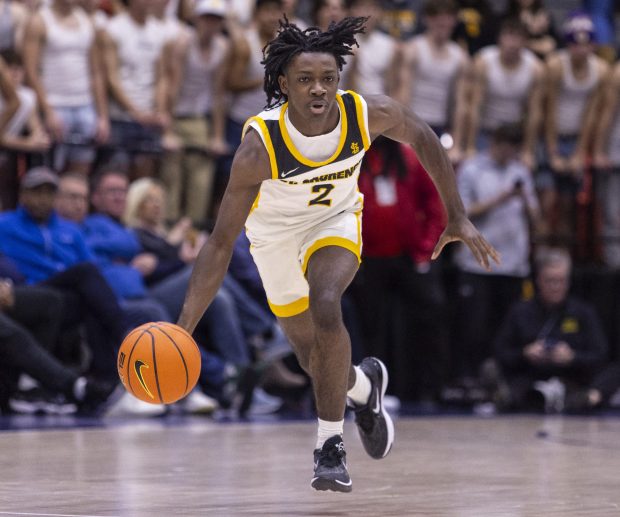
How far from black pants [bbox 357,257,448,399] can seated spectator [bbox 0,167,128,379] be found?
94.8 inches

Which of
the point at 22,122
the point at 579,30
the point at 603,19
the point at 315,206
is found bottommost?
the point at 315,206

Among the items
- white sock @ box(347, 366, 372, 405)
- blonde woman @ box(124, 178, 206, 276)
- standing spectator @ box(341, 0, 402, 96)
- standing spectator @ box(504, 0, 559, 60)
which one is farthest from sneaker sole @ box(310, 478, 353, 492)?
standing spectator @ box(504, 0, 559, 60)

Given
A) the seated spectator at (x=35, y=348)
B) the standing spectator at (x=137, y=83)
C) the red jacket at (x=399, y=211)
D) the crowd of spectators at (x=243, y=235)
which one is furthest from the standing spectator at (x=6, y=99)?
the red jacket at (x=399, y=211)

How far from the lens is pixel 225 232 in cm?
514

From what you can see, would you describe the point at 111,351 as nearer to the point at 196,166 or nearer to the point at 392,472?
the point at 196,166

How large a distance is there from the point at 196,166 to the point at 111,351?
2.04m

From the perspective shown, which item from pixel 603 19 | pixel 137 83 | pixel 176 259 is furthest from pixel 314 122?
pixel 603 19

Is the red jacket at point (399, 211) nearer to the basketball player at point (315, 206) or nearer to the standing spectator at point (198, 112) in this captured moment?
the standing spectator at point (198, 112)

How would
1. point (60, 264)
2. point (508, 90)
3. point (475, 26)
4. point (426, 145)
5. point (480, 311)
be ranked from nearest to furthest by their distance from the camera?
point (426, 145), point (60, 264), point (480, 311), point (508, 90), point (475, 26)

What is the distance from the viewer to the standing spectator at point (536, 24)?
12.1 m

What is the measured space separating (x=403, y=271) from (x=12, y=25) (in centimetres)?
370

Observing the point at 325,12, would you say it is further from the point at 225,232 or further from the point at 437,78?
the point at 225,232

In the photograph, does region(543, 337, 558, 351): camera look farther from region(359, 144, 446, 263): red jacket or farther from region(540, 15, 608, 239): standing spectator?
region(540, 15, 608, 239): standing spectator

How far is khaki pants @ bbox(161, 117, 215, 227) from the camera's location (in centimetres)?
1045
